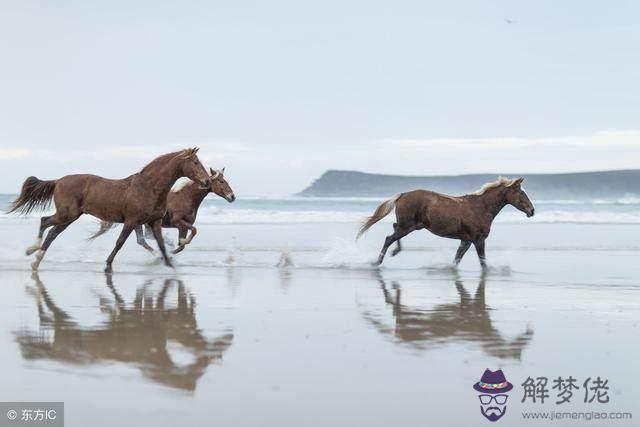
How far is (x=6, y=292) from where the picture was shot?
9.74 metres

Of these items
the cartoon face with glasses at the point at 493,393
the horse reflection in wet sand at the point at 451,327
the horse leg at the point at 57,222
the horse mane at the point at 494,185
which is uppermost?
the horse mane at the point at 494,185

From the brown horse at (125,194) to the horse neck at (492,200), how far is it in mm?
4280

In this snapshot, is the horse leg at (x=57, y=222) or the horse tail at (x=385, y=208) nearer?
the horse leg at (x=57, y=222)

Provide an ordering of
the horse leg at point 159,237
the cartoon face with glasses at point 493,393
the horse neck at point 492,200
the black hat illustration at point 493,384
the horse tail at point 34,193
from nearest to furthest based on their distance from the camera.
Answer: the cartoon face with glasses at point 493,393
the black hat illustration at point 493,384
the horse leg at point 159,237
the horse tail at point 34,193
the horse neck at point 492,200

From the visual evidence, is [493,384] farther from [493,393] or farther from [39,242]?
[39,242]

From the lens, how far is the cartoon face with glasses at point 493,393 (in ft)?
15.6

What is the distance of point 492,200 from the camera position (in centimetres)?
1414

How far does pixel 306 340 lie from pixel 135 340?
1228mm

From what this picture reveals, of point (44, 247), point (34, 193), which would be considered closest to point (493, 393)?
point (44, 247)

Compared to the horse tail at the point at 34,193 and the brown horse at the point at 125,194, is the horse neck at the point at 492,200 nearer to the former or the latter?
the brown horse at the point at 125,194

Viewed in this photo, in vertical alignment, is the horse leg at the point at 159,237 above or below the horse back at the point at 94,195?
below

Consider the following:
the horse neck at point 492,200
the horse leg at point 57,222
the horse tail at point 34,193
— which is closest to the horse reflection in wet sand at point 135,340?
the horse leg at point 57,222

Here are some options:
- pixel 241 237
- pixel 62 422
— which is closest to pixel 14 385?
pixel 62 422

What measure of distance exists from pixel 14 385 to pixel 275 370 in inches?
59.5
